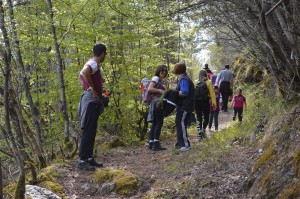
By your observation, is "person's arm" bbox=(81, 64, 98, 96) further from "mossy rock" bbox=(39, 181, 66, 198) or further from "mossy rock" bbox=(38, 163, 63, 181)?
"mossy rock" bbox=(39, 181, 66, 198)

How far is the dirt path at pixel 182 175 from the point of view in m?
4.23

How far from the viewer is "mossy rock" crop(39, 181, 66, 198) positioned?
472cm

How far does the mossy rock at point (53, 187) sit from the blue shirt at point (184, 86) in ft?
9.97

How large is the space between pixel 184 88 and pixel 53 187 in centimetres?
319

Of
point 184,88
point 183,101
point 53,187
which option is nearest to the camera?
point 53,187

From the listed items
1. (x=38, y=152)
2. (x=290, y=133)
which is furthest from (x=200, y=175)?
(x=38, y=152)

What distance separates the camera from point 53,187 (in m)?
4.80

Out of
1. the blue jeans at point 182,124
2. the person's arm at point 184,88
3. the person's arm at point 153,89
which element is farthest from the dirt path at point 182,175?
the person's arm at point 153,89

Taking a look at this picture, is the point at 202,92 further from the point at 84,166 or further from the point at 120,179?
the point at 120,179

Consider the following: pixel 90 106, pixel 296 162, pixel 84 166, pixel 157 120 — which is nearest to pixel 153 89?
pixel 157 120

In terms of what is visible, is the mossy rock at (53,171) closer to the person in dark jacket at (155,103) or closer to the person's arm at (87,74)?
the person's arm at (87,74)

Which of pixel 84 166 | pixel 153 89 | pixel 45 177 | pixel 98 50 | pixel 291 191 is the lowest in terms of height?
pixel 84 166

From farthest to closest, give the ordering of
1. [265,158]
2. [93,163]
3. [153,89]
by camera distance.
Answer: [153,89] → [93,163] → [265,158]

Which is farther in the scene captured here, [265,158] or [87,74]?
[87,74]
